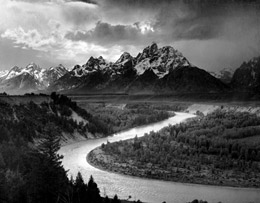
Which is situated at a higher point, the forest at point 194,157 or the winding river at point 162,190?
the forest at point 194,157

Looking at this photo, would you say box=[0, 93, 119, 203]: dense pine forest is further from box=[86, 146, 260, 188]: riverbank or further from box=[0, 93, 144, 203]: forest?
box=[86, 146, 260, 188]: riverbank

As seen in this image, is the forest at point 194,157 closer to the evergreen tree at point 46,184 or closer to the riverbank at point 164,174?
the riverbank at point 164,174

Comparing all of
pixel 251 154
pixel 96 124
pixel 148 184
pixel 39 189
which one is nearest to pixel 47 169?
pixel 39 189

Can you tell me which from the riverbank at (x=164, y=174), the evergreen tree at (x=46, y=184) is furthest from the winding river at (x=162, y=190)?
the evergreen tree at (x=46, y=184)

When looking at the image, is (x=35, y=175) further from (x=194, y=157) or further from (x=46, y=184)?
(x=194, y=157)

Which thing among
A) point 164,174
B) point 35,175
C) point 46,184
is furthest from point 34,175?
point 164,174

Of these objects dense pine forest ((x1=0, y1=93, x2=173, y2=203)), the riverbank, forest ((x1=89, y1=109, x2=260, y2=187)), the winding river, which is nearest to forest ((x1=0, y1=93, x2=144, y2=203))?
dense pine forest ((x1=0, y1=93, x2=173, y2=203))

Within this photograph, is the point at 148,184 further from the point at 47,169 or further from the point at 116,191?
the point at 47,169
